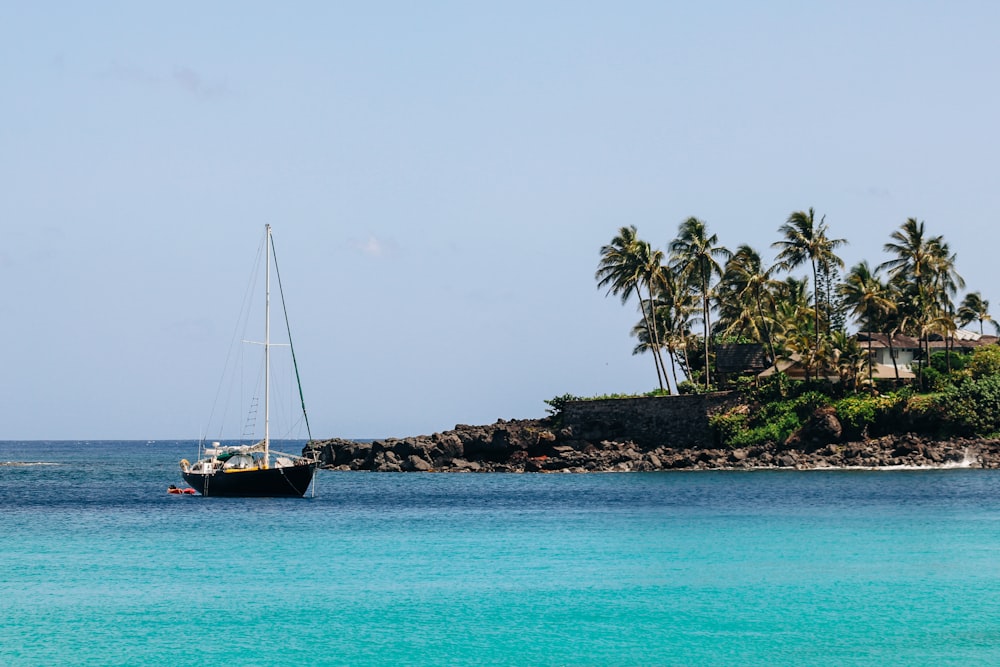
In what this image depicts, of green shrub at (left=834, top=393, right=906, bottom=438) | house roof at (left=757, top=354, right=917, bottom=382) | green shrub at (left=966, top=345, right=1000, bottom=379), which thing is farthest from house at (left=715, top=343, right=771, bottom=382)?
green shrub at (left=966, top=345, right=1000, bottom=379)

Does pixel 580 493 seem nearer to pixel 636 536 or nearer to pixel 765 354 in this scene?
pixel 636 536

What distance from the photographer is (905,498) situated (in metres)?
52.8

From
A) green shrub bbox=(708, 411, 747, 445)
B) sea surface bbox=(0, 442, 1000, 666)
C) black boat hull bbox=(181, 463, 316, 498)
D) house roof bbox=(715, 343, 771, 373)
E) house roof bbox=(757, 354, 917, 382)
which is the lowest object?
sea surface bbox=(0, 442, 1000, 666)

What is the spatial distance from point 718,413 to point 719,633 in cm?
5883

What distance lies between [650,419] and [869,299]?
17.8 metres

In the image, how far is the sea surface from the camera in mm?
22344

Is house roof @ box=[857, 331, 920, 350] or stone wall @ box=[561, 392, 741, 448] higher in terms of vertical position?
house roof @ box=[857, 331, 920, 350]

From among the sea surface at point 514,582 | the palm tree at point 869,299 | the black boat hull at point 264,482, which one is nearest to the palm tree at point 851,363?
the palm tree at point 869,299

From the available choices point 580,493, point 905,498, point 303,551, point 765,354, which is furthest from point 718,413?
point 303,551

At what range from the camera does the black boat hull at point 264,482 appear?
191 ft

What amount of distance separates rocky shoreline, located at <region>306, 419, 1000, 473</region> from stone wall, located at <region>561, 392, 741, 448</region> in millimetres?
610

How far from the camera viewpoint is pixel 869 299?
81125 millimetres

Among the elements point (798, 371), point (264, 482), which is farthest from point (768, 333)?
point (264, 482)

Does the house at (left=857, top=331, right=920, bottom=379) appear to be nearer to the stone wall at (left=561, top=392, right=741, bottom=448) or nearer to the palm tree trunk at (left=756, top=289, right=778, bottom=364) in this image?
the palm tree trunk at (left=756, top=289, right=778, bottom=364)
